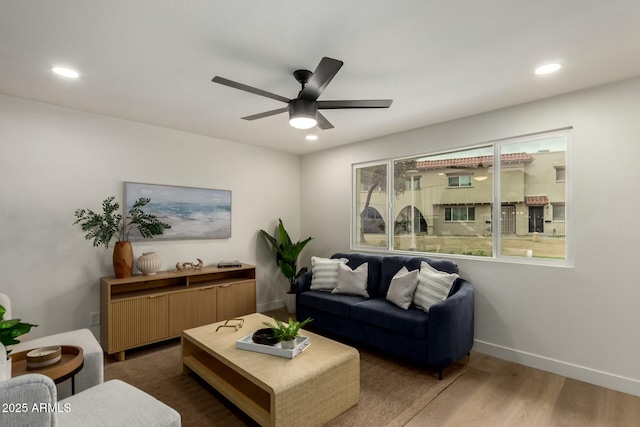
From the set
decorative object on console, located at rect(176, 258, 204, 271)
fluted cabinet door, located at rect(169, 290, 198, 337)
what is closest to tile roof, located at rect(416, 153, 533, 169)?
decorative object on console, located at rect(176, 258, 204, 271)

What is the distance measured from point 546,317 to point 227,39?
3.45m

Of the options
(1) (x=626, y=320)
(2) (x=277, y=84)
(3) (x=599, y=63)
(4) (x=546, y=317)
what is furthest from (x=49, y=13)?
(1) (x=626, y=320)

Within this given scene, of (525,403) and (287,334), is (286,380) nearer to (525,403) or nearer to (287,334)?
(287,334)

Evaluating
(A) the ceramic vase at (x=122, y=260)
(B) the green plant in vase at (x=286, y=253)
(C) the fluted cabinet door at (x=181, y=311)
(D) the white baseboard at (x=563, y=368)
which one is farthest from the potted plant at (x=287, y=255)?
(D) the white baseboard at (x=563, y=368)

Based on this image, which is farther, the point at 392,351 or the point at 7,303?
the point at 392,351

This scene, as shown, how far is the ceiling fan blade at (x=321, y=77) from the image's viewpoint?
1770 mm

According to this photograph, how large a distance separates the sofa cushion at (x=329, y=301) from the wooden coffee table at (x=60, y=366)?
2256 millimetres

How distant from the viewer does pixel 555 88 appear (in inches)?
107

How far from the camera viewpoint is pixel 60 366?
5.71 feet

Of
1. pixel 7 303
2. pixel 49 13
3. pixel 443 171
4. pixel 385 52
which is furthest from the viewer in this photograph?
pixel 443 171

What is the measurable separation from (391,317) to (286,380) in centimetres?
137

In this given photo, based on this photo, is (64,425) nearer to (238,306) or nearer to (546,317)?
(238,306)

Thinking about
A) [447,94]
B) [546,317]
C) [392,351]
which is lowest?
[392,351]

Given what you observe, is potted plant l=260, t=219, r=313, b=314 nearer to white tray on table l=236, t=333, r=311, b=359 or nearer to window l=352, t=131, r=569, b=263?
window l=352, t=131, r=569, b=263
